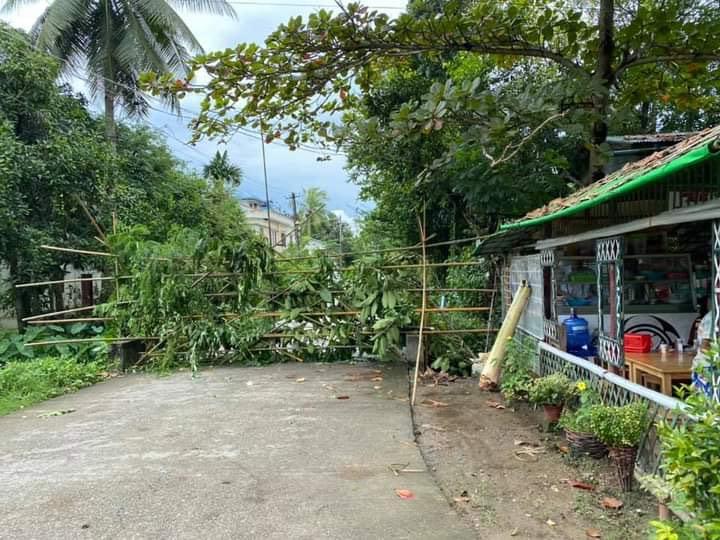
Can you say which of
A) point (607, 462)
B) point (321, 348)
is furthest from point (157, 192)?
point (607, 462)

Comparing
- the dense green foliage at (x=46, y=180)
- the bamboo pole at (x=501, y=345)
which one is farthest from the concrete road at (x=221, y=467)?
the dense green foliage at (x=46, y=180)

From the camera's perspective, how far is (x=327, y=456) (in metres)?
4.25

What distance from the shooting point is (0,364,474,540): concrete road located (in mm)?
3086

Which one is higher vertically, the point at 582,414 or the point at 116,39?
the point at 116,39

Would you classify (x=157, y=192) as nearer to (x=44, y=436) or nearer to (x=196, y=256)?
(x=196, y=256)

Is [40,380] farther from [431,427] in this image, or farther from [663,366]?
[663,366]

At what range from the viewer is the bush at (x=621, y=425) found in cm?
327

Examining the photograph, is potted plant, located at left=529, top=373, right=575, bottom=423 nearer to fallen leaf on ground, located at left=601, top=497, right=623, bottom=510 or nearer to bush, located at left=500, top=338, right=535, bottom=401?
bush, located at left=500, top=338, right=535, bottom=401

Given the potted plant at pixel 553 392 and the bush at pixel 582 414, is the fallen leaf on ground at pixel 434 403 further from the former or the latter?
the bush at pixel 582 414

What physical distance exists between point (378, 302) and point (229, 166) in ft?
66.3

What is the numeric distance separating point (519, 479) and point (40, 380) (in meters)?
6.56

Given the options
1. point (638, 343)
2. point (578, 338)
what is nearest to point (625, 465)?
point (638, 343)

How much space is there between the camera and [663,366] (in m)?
3.93

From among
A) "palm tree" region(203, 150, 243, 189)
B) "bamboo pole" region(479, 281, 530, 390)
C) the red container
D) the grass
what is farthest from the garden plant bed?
"palm tree" region(203, 150, 243, 189)
